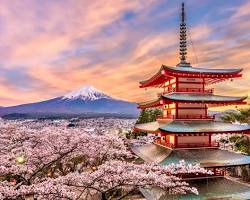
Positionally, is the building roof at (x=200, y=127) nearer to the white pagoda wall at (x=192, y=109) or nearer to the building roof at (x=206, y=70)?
the white pagoda wall at (x=192, y=109)

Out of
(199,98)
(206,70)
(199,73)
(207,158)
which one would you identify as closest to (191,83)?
(199,73)

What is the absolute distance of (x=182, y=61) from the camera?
984 inches

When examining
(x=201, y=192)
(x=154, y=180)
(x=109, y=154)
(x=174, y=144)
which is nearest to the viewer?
(x=154, y=180)

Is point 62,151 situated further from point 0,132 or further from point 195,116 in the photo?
point 195,116

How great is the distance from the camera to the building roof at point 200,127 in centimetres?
2078

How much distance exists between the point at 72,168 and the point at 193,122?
955 centimetres

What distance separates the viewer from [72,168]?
25.2 meters

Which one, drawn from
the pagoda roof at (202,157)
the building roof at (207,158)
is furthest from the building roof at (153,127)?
the building roof at (207,158)

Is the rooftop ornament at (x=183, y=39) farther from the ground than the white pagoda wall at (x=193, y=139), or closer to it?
farther from the ground

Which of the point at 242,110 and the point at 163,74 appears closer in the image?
the point at 163,74

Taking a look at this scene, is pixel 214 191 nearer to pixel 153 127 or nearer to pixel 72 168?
pixel 153 127

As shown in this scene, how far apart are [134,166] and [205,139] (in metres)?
8.27

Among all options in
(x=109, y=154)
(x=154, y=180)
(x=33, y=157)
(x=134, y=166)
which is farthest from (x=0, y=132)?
(x=154, y=180)

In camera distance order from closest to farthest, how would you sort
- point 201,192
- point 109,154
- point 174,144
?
point 201,192 < point 174,144 < point 109,154
